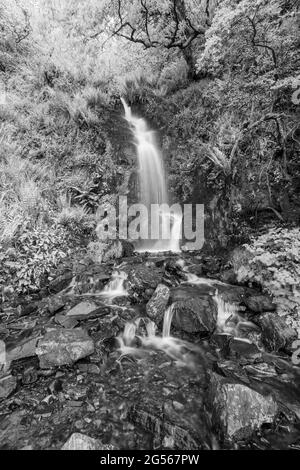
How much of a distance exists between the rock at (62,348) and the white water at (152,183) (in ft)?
11.6

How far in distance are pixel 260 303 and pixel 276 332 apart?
578mm

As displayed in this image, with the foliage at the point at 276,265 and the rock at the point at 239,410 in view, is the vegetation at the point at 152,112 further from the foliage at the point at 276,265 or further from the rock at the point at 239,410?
the rock at the point at 239,410

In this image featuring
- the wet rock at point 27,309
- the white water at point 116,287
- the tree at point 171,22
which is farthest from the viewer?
the tree at point 171,22

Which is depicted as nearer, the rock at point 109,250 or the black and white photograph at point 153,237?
the black and white photograph at point 153,237

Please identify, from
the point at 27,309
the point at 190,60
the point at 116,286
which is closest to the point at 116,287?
the point at 116,286

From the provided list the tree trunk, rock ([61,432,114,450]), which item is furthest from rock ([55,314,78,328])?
the tree trunk

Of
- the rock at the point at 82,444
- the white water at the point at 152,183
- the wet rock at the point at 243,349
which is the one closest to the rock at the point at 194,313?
the wet rock at the point at 243,349

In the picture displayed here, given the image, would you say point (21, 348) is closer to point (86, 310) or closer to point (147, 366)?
point (86, 310)

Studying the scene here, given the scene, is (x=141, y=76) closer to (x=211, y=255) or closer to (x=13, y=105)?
(x=13, y=105)

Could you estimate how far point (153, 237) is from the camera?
6.95 m

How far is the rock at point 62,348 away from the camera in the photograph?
320 cm

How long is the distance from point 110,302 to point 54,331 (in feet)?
4.03
